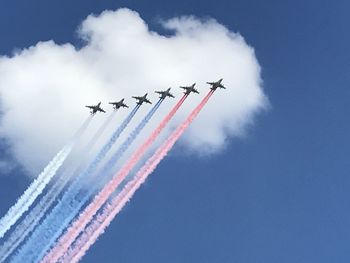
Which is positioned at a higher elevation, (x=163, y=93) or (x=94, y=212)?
(x=163, y=93)

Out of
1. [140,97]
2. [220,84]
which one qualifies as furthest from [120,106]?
[220,84]

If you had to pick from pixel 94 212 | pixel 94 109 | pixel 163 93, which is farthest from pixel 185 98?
pixel 94 212

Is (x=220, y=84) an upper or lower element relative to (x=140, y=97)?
upper

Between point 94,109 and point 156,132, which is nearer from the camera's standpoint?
point 156,132

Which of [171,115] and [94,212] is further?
[171,115]

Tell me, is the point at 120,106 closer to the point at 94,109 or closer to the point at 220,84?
the point at 94,109

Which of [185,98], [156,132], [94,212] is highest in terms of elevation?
[185,98]

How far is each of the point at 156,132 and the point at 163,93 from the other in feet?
48.2

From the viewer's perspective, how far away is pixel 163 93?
187750 mm

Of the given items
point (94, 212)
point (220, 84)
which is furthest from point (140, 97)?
point (94, 212)

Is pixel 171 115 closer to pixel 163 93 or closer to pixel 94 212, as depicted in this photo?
pixel 163 93

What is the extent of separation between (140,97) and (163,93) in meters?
4.59

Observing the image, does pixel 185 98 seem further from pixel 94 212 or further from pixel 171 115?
pixel 94 212

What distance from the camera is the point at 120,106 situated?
187 meters
